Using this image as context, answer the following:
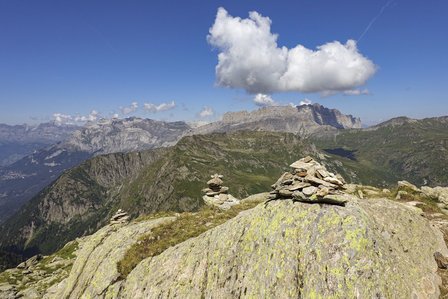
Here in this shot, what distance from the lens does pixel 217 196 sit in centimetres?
4234

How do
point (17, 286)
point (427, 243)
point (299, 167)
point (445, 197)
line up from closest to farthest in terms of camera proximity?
point (299, 167)
point (427, 243)
point (445, 197)
point (17, 286)

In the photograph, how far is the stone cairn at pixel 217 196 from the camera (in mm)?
40312

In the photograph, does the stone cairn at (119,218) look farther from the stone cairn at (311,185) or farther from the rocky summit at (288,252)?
the stone cairn at (311,185)

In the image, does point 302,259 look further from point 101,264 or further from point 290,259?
point 101,264

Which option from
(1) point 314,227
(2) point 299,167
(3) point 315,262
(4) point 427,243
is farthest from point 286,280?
(4) point 427,243

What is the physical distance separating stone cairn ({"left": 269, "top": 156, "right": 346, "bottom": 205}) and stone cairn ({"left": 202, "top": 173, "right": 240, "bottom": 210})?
60.3 feet

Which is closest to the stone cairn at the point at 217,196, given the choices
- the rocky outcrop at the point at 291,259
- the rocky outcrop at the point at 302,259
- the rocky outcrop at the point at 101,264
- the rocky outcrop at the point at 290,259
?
the rocky outcrop at the point at 101,264

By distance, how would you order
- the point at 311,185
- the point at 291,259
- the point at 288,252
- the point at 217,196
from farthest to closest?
the point at 217,196 → the point at 311,185 → the point at 288,252 → the point at 291,259

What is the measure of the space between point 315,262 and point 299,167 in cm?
598

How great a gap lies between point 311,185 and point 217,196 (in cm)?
2370

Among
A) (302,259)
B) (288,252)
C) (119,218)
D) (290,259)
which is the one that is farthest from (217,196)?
(302,259)

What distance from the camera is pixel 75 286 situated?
29.8 m

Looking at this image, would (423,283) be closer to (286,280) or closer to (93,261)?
(286,280)

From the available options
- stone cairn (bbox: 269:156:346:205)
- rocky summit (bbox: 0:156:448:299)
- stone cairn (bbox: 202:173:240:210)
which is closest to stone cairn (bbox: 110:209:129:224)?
rocky summit (bbox: 0:156:448:299)
